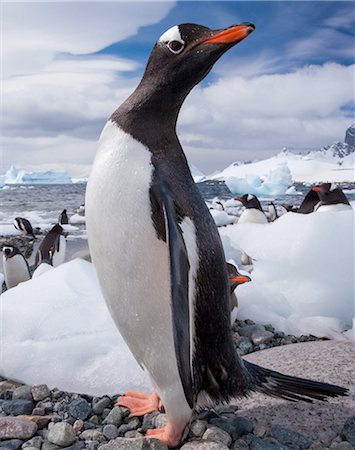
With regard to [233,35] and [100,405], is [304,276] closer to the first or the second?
[100,405]

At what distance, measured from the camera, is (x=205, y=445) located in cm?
179

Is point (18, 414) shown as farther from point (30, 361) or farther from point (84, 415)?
point (30, 361)

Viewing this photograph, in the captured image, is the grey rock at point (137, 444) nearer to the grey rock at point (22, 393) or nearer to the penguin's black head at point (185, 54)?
the grey rock at point (22, 393)

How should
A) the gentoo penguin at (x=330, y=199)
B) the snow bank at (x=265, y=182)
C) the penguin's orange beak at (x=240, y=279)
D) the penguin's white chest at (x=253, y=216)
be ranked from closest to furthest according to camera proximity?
the penguin's orange beak at (x=240, y=279) → the gentoo penguin at (x=330, y=199) → the penguin's white chest at (x=253, y=216) → the snow bank at (x=265, y=182)

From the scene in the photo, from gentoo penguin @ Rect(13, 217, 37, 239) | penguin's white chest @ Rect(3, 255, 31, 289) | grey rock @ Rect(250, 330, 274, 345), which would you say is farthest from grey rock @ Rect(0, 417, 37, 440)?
gentoo penguin @ Rect(13, 217, 37, 239)

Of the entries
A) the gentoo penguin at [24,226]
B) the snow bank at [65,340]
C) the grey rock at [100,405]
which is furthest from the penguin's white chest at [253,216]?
the grey rock at [100,405]

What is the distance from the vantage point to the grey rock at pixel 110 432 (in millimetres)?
1973

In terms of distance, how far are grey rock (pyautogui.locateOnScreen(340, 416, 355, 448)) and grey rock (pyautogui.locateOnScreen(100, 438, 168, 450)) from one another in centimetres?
68

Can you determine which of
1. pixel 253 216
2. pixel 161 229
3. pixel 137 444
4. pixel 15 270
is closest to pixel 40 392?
pixel 137 444

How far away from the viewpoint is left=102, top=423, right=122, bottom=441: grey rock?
197cm

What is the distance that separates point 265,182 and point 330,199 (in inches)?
826

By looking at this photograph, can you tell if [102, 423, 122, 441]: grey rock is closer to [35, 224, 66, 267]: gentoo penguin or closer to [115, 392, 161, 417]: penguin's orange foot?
A: [115, 392, 161, 417]: penguin's orange foot

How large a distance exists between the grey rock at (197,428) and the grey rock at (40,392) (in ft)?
2.63

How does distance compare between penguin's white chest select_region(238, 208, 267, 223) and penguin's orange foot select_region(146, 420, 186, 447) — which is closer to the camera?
penguin's orange foot select_region(146, 420, 186, 447)
